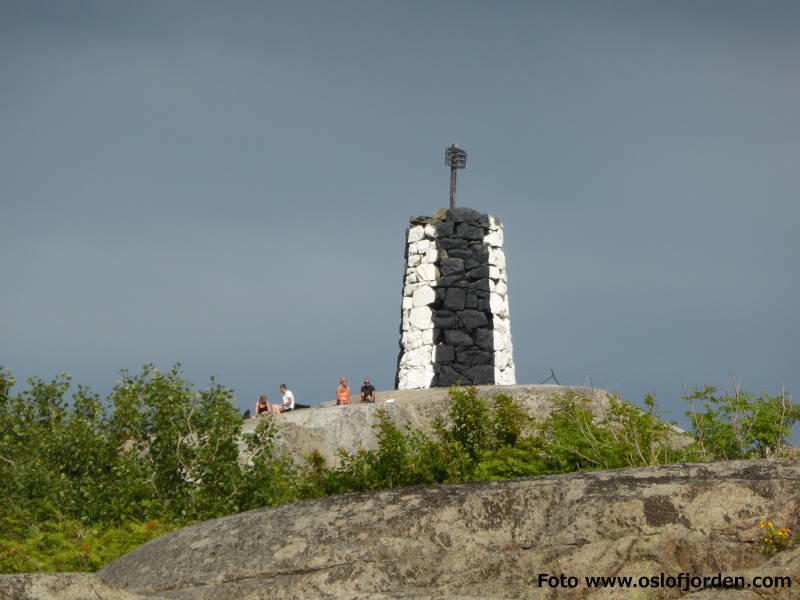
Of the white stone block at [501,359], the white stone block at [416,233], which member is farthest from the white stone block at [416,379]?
the white stone block at [416,233]

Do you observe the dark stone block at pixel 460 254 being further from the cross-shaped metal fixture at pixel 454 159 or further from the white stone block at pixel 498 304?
the cross-shaped metal fixture at pixel 454 159

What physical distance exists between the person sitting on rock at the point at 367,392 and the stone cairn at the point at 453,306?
3.19 feet

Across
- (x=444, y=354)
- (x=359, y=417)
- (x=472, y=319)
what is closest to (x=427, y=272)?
(x=472, y=319)

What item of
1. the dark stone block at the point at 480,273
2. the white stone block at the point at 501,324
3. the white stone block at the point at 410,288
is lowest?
the white stone block at the point at 501,324

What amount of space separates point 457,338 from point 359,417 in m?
5.70

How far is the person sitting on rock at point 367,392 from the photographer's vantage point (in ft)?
71.9

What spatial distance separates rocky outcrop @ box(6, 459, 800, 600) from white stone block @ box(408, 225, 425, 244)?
16.8m

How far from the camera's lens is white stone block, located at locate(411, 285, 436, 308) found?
898 inches

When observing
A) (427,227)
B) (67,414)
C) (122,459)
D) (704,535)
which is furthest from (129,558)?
(427,227)

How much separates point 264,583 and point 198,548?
999 mm

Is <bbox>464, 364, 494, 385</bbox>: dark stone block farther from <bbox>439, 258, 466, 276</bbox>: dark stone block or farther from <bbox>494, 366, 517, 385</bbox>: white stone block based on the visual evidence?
<bbox>439, 258, 466, 276</bbox>: dark stone block

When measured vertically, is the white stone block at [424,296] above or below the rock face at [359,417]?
above

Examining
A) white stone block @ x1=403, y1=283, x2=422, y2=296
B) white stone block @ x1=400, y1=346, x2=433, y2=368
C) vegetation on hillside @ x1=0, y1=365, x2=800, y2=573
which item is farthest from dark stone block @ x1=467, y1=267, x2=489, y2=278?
vegetation on hillside @ x1=0, y1=365, x2=800, y2=573

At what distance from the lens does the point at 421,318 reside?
74.7 ft
